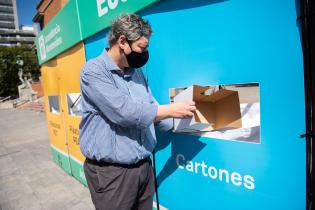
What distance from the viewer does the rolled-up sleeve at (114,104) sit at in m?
1.32

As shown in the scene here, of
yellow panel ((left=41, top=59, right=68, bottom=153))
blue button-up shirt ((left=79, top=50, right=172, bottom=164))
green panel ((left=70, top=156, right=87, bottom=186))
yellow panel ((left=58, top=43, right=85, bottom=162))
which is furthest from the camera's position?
yellow panel ((left=41, top=59, right=68, bottom=153))

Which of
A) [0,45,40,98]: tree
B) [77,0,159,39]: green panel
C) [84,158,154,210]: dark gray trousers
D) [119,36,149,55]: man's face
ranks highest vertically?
[0,45,40,98]: tree

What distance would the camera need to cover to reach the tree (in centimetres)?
3659

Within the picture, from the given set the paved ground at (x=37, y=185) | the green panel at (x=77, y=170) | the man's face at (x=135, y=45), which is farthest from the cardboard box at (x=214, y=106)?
the green panel at (x=77, y=170)

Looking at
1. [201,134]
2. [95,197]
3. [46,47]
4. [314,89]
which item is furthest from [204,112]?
[46,47]

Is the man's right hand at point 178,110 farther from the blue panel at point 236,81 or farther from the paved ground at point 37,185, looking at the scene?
the paved ground at point 37,185

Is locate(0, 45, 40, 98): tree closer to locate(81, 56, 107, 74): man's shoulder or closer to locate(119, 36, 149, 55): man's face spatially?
locate(81, 56, 107, 74): man's shoulder

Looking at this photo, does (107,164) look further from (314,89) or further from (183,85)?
(314,89)

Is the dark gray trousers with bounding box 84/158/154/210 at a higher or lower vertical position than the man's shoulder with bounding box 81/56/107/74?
lower

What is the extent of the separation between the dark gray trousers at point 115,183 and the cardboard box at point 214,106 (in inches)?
19.6

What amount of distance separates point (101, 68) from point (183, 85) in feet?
2.07

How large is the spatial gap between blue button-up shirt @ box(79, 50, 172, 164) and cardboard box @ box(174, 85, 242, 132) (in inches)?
10.5

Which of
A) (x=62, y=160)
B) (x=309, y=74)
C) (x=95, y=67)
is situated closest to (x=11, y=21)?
(x=62, y=160)

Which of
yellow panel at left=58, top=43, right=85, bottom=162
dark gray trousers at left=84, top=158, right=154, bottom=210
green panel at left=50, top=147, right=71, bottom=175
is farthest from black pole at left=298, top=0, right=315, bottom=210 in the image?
green panel at left=50, top=147, right=71, bottom=175
